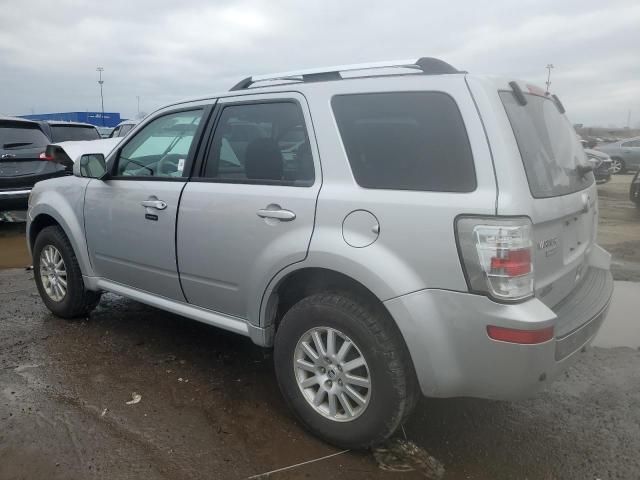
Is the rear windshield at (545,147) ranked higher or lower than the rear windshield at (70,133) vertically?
lower

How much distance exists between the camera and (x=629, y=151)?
1959 cm

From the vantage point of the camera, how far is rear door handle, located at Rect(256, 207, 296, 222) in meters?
2.81

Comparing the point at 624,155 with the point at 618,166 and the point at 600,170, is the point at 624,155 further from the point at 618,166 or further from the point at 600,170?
the point at 600,170

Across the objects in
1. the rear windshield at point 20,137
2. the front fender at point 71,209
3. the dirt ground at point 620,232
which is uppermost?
the rear windshield at point 20,137

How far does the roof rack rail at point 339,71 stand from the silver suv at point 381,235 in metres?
0.01

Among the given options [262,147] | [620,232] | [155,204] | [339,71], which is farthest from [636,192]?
[155,204]

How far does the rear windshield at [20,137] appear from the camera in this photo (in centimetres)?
836

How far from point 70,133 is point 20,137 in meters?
1.90

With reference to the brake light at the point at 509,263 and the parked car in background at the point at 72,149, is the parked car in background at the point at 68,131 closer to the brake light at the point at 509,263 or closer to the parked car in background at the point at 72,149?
the parked car in background at the point at 72,149

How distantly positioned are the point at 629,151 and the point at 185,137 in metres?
20.3

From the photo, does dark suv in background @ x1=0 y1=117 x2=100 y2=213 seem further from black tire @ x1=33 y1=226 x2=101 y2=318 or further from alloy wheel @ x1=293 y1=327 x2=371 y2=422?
alloy wheel @ x1=293 y1=327 x2=371 y2=422

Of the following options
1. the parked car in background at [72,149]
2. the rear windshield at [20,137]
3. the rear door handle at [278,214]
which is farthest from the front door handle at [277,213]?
the rear windshield at [20,137]

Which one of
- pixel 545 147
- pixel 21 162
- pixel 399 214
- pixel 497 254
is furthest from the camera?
pixel 21 162

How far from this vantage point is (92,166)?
3.95 m
